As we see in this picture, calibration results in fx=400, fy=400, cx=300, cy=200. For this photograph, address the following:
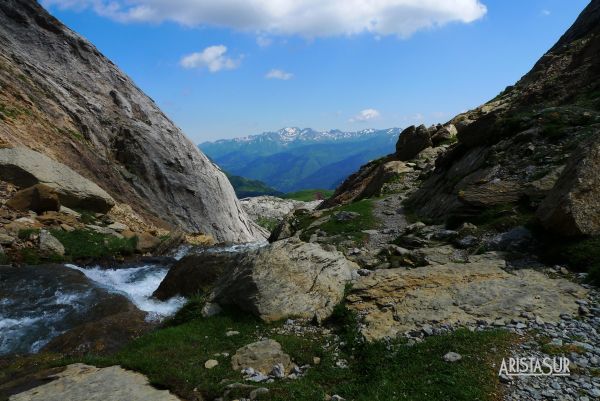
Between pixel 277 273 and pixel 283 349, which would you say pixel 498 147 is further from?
pixel 283 349

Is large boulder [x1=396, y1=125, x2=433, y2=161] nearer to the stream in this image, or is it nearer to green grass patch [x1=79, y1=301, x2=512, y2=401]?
the stream

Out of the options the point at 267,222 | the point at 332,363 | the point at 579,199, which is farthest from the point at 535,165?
the point at 267,222

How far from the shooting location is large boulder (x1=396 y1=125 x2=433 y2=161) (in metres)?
55.5

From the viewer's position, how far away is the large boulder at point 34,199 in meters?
32.1

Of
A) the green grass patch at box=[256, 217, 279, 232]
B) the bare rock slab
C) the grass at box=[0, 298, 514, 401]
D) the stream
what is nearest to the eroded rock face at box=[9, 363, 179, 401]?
the grass at box=[0, 298, 514, 401]

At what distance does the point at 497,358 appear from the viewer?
10.4 metres

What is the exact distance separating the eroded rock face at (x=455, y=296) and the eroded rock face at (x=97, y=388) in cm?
688

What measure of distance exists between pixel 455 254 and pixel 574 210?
5364mm

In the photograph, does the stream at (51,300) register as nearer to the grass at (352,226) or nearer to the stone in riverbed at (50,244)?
the stone in riverbed at (50,244)

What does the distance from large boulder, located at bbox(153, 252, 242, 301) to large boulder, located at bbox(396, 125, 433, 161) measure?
37.5 m

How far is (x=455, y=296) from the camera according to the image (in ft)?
47.1

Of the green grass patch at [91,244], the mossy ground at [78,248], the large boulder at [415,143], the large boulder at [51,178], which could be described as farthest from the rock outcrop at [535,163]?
the large boulder at [51,178]

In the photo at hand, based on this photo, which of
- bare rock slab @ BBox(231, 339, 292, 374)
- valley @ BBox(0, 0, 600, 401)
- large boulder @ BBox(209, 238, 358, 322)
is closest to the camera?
valley @ BBox(0, 0, 600, 401)

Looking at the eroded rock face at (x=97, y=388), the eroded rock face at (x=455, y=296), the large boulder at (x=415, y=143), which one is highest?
the large boulder at (x=415, y=143)
